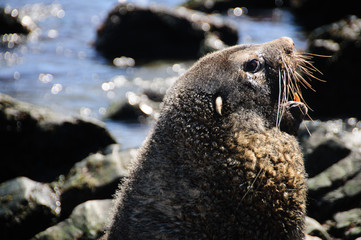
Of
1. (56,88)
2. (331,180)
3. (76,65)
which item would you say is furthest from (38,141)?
(76,65)

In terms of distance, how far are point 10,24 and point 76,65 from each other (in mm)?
4164

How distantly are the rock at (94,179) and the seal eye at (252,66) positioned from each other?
8.78 ft

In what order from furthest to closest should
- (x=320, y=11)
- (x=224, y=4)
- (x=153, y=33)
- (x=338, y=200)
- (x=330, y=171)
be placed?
(x=224, y=4), (x=320, y=11), (x=153, y=33), (x=330, y=171), (x=338, y=200)

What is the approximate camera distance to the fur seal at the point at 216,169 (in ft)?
13.0

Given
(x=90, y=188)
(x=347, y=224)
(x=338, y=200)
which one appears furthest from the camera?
(x=90, y=188)

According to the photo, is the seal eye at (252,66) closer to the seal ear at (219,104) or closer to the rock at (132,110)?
the seal ear at (219,104)

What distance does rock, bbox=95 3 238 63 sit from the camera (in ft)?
54.1

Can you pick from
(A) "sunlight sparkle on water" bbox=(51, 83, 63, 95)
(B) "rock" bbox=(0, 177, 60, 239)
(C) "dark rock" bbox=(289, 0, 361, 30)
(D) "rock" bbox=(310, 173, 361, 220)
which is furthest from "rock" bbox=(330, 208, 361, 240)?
(C) "dark rock" bbox=(289, 0, 361, 30)

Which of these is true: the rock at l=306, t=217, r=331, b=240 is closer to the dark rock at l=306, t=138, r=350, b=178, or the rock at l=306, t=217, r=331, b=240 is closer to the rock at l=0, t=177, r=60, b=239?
the dark rock at l=306, t=138, r=350, b=178

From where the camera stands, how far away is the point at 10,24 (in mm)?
17375

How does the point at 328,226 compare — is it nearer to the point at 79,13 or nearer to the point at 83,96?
the point at 83,96

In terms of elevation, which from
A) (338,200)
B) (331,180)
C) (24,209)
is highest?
(331,180)

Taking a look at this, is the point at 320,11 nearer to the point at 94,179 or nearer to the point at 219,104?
the point at 94,179

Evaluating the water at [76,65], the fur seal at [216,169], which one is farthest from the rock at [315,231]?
the water at [76,65]
